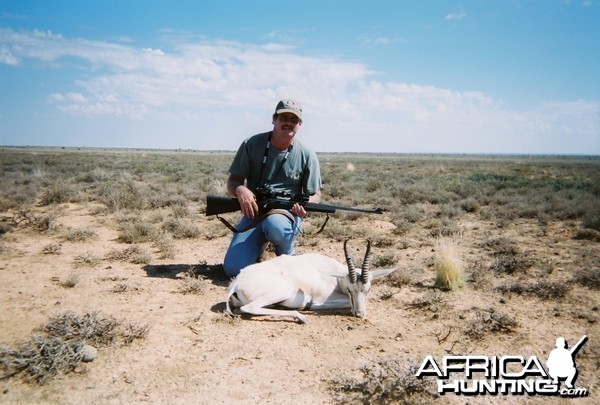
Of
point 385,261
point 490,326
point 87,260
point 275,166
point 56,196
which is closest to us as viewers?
point 490,326

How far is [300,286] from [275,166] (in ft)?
7.01

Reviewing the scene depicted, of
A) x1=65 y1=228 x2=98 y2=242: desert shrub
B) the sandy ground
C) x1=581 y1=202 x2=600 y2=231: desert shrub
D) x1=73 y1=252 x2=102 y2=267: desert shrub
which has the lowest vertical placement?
the sandy ground

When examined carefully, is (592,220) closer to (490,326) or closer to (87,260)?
(490,326)

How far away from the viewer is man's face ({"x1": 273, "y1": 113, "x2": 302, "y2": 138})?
231 inches

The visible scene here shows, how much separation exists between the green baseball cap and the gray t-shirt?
2.19ft

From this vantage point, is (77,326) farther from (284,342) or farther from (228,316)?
(284,342)

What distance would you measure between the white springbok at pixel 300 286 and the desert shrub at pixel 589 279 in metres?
3.65

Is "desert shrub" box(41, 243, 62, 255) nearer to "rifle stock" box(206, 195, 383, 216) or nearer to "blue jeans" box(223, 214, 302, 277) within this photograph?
"rifle stock" box(206, 195, 383, 216)

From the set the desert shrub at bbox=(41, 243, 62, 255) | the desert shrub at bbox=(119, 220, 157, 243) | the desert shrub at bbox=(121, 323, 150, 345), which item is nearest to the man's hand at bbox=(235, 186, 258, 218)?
the desert shrub at bbox=(121, 323, 150, 345)

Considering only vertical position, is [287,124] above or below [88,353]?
above

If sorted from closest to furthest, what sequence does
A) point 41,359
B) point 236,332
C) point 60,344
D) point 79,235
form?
point 41,359
point 60,344
point 236,332
point 79,235

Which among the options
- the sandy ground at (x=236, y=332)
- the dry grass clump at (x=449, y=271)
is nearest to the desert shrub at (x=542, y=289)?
the sandy ground at (x=236, y=332)

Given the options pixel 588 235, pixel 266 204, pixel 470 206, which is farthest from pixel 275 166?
pixel 470 206

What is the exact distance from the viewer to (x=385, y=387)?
328 centimetres
